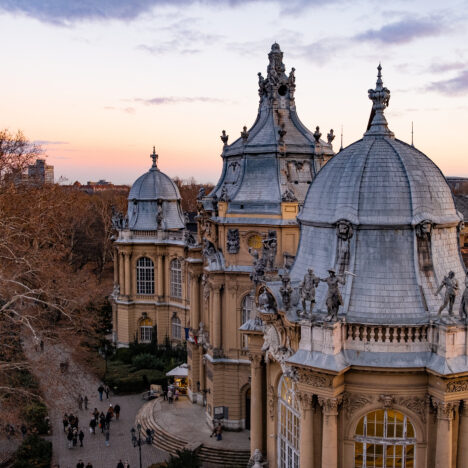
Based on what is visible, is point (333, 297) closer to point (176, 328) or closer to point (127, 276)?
point (176, 328)

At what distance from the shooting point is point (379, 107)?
17719mm

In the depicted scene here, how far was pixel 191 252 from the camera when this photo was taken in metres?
35.9

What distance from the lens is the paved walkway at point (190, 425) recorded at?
102 feet

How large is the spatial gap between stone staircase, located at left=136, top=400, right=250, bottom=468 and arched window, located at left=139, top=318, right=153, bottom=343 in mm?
15526

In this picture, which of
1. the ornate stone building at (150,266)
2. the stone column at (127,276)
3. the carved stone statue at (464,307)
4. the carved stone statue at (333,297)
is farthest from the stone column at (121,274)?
the carved stone statue at (464,307)

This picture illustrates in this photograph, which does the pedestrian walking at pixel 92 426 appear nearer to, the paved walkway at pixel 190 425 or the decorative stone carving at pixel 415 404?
the paved walkway at pixel 190 425

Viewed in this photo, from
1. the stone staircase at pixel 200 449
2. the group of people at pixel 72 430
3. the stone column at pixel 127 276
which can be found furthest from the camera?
the stone column at pixel 127 276

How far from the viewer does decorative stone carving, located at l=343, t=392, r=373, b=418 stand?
14.9 m

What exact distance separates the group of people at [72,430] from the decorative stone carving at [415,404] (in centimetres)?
2331

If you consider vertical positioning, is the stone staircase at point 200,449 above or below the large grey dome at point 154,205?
below

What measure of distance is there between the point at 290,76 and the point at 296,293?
21.2 metres

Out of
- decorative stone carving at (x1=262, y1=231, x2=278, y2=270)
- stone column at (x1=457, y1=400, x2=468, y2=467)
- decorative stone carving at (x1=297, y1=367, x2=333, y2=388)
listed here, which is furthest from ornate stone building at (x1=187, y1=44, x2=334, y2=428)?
stone column at (x1=457, y1=400, x2=468, y2=467)

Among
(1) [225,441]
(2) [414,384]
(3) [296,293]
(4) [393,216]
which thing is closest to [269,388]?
(3) [296,293]

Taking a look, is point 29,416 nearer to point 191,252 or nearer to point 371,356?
Answer: point 191,252
